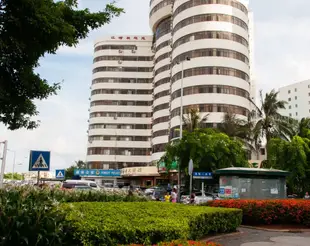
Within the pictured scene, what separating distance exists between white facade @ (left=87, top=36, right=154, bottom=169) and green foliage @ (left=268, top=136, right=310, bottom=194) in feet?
164

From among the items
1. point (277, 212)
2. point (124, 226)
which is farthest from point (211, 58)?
point (124, 226)

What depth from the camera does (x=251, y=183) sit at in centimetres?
2064

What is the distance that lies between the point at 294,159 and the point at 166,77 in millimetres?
44424

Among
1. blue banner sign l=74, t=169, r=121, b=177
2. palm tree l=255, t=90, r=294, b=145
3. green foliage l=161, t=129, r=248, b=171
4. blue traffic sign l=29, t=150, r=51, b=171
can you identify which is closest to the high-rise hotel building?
blue banner sign l=74, t=169, r=121, b=177

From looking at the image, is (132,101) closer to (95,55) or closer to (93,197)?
(95,55)

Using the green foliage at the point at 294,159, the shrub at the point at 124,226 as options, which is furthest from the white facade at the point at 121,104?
the shrub at the point at 124,226

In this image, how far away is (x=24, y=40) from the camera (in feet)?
19.8

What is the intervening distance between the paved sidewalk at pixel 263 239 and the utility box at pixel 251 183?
7659 mm

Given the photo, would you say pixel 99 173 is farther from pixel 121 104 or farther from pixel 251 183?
pixel 251 183

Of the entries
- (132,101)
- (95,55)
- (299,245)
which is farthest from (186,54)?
(299,245)

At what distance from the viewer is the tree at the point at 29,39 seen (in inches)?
229

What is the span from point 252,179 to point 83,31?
16.2 meters

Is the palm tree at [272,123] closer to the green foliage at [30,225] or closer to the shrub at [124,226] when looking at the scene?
the shrub at [124,226]

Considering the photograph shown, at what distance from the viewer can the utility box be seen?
20.4m
